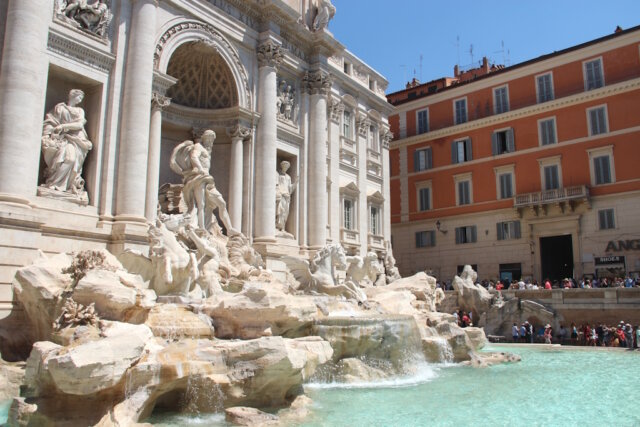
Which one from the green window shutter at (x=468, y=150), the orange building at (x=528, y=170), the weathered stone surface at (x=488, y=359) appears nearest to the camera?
the weathered stone surface at (x=488, y=359)

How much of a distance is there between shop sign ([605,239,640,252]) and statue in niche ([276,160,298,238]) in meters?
15.9

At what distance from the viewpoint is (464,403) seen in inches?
358

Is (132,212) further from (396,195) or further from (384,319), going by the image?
(396,195)

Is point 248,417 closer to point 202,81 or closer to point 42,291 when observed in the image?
point 42,291

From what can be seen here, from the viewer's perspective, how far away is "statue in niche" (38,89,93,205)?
13.0 metres

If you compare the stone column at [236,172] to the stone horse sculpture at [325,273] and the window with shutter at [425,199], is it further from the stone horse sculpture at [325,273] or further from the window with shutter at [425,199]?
the window with shutter at [425,199]

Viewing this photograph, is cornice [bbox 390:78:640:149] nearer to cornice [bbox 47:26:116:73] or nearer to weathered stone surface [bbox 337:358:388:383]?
weathered stone surface [bbox 337:358:388:383]

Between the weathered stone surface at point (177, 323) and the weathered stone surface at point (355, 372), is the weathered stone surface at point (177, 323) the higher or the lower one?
the higher one

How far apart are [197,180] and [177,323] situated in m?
7.46

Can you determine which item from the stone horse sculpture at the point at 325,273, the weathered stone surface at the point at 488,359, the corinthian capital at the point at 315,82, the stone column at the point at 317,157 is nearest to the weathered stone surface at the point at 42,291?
the stone horse sculpture at the point at 325,273

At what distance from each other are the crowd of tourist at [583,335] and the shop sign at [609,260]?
5804 millimetres

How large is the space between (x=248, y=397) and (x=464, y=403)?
3611 mm

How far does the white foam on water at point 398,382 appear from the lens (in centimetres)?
1063

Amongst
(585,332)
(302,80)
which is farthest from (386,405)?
(302,80)
